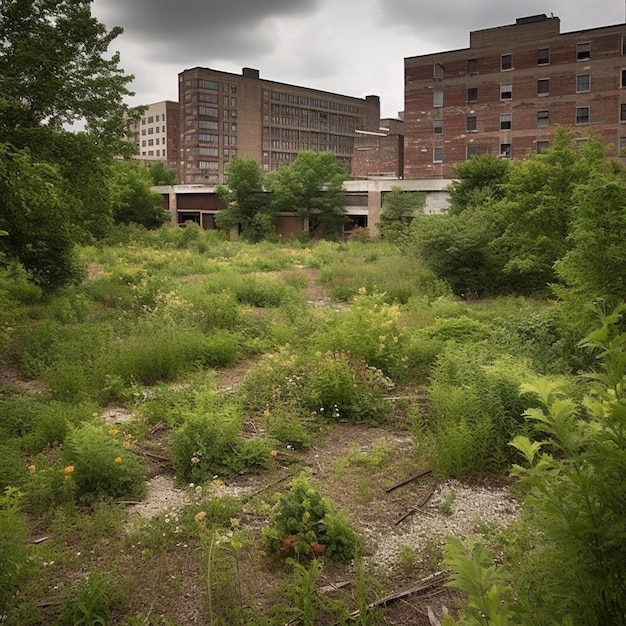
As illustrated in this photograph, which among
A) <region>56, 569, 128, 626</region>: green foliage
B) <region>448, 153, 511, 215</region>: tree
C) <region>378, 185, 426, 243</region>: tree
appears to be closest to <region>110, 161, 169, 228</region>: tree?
<region>378, 185, 426, 243</region>: tree

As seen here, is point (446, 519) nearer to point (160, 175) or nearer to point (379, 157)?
point (379, 157)

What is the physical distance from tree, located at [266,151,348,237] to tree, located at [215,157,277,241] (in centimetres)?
200

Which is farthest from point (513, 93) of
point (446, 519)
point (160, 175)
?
point (446, 519)

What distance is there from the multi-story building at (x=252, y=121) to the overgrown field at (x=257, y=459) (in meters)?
71.7

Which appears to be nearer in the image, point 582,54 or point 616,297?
point 616,297

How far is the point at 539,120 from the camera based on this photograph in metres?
50.6

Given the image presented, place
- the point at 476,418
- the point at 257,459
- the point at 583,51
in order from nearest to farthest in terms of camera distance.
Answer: the point at 257,459 → the point at 476,418 → the point at 583,51

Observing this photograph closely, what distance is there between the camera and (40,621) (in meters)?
5.45

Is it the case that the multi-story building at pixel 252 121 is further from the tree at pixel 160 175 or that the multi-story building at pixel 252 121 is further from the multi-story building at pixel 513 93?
the multi-story building at pixel 513 93

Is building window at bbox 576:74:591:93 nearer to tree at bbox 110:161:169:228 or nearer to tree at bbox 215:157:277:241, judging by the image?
Result: tree at bbox 215:157:277:241

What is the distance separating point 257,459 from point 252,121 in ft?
325

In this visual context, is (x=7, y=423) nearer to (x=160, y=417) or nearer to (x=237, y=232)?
(x=160, y=417)

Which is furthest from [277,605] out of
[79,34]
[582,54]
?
[582,54]

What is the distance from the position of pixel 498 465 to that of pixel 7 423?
289 inches
